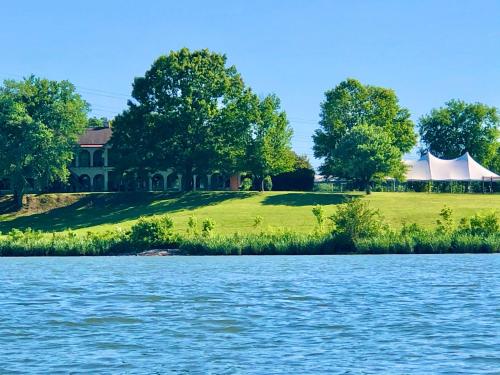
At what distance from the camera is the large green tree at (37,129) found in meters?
104

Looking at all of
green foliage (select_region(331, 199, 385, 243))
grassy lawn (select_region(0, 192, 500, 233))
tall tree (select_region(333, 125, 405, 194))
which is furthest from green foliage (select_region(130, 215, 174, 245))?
tall tree (select_region(333, 125, 405, 194))

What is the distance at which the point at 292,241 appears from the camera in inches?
2699

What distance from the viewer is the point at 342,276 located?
46500mm

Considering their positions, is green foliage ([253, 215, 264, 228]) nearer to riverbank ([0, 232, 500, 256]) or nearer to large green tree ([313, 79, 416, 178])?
riverbank ([0, 232, 500, 256])

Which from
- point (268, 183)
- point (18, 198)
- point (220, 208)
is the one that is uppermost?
point (268, 183)

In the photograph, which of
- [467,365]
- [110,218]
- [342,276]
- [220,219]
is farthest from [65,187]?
[467,365]

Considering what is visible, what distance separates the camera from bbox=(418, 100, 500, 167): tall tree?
150250 millimetres

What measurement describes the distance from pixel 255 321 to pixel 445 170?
97.5 m

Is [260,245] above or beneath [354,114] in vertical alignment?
beneath

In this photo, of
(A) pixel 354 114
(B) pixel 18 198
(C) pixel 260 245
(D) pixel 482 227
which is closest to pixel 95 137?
(B) pixel 18 198

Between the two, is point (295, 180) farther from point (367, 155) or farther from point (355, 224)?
point (355, 224)

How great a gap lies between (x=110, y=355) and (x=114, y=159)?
8618 cm

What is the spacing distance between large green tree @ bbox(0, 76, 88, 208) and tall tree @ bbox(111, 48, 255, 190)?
Result: 6.11 m

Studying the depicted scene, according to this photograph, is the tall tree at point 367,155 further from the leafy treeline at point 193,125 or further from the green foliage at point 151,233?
the green foliage at point 151,233
